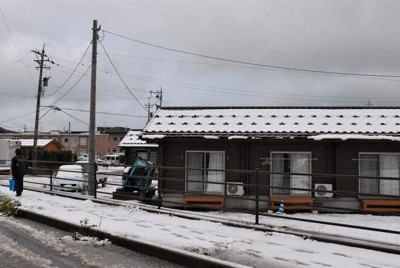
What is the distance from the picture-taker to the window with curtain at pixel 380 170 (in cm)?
1700

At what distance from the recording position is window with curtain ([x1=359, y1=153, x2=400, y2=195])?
17000 mm

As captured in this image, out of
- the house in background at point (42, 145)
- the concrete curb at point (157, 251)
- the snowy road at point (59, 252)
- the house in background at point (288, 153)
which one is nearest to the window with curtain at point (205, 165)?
the house in background at point (288, 153)

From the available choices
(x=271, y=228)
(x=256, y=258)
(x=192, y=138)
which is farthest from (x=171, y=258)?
(x=192, y=138)

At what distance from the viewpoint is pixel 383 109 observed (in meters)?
19.0

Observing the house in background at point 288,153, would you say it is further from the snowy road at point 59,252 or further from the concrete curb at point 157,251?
the snowy road at point 59,252

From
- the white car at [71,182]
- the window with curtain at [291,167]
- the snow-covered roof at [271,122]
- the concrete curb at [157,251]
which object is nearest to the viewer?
the concrete curb at [157,251]

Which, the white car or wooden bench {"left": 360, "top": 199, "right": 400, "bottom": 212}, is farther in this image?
the white car

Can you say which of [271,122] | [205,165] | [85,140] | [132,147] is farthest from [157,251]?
[85,140]

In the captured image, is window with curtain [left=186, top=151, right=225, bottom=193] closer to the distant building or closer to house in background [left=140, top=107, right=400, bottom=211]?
house in background [left=140, top=107, right=400, bottom=211]

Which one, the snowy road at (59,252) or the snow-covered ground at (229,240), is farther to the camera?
the snowy road at (59,252)

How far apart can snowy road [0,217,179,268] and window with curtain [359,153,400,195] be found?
13.4 metres

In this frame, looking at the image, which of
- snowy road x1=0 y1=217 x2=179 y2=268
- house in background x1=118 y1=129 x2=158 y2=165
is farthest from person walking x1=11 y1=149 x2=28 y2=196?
house in background x1=118 y1=129 x2=158 y2=165

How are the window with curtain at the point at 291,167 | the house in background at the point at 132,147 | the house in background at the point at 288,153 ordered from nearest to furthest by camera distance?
the house in background at the point at 288,153, the window with curtain at the point at 291,167, the house in background at the point at 132,147

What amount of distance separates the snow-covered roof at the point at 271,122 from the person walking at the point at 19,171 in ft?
16.4
